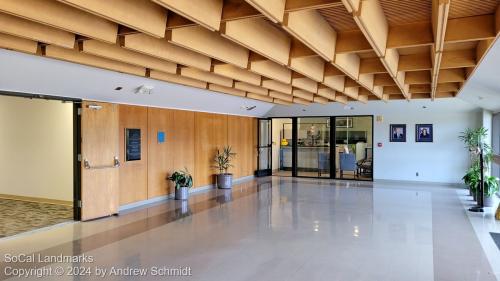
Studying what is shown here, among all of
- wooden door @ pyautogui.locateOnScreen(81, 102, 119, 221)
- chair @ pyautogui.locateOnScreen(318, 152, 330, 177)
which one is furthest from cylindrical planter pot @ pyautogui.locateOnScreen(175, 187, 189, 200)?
chair @ pyautogui.locateOnScreen(318, 152, 330, 177)

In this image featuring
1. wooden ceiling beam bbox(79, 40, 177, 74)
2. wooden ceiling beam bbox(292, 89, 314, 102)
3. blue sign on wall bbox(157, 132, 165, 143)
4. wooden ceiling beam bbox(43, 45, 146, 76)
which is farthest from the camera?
blue sign on wall bbox(157, 132, 165, 143)

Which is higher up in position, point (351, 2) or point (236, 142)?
point (351, 2)

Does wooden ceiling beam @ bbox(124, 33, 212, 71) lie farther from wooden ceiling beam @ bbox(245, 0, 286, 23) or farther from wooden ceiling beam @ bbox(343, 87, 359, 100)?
wooden ceiling beam @ bbox(343, 87, 359, 100)

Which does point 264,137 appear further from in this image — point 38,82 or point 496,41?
point 496,41

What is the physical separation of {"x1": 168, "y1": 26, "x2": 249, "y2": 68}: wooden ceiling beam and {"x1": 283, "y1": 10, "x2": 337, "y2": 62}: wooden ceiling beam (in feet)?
3.48

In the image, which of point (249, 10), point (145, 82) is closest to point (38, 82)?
point (145, 82)

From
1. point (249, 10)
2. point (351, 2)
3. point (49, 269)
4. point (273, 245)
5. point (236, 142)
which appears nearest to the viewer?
point (351, 2)

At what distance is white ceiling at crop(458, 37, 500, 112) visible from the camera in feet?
12.9

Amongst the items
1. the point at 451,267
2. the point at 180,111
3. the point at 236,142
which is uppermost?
the point at 180,111

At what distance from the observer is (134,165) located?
768 cm

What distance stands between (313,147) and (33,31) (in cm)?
1062

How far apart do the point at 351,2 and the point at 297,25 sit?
635 mm

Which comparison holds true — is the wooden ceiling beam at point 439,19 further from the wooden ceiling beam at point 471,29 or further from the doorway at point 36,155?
the doorway at point 36,155

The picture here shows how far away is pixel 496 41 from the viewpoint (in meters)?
3.32
